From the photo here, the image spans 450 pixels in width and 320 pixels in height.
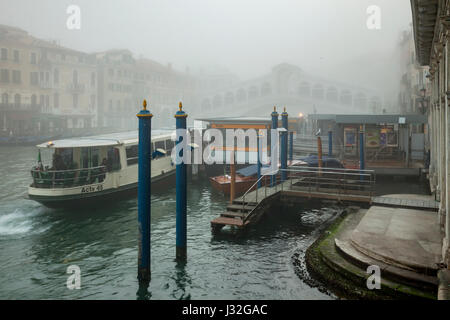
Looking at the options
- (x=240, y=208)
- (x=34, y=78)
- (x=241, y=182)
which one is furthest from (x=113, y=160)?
(x=34, y=78)

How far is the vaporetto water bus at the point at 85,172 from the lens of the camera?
16625 millimetres

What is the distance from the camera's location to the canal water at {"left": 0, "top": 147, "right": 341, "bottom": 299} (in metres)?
9.36

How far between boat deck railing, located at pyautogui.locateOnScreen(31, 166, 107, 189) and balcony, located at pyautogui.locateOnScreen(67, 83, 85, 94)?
5172 centimetres

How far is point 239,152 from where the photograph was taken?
2953 centimetres

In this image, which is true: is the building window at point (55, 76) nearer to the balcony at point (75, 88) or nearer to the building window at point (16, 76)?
the balcony at point (75, 88)

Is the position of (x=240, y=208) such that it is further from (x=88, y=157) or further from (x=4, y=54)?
(x=4, y=54)

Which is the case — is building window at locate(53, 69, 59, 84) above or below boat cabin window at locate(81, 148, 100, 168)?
above

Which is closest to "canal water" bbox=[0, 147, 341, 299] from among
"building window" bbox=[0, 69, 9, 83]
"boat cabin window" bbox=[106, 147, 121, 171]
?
"boat cabin window" bbox=[106, 147, 121, 171]

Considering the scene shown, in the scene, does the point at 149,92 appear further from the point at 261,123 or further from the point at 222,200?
the point at 222,200

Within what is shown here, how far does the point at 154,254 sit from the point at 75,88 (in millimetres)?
59398

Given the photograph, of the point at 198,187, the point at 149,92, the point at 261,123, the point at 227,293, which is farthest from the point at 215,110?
the point at 227,293

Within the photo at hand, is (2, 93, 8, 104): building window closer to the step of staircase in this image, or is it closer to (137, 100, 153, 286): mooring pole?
the step of staircase

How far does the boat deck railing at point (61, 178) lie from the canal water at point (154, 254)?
1171mm

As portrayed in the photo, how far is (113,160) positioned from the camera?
62.1 feet
